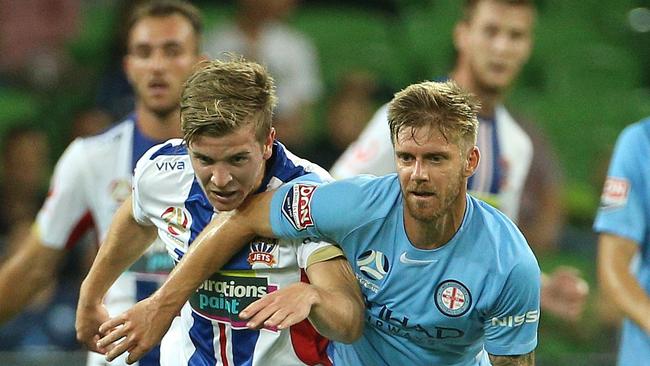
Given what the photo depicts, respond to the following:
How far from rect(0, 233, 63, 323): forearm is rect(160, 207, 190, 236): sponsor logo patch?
1.33 m

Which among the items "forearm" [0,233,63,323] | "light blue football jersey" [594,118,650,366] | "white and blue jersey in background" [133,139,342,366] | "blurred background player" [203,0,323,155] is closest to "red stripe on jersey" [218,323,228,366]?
"white and blue jersey in background" [133,139,342,366]

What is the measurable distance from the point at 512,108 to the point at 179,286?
14.8ft

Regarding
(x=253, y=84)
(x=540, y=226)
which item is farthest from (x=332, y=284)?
(x=540, y=226)

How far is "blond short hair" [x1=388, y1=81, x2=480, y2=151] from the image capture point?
3.40m

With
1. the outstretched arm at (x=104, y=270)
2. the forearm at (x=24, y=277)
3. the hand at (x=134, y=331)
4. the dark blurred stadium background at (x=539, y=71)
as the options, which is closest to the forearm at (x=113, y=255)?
the outstretched arm at (x=104, y=270)

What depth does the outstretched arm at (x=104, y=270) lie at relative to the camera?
156 inches

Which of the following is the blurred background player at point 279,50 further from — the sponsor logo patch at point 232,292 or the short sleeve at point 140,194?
the sponsor logo patch at point 232,292

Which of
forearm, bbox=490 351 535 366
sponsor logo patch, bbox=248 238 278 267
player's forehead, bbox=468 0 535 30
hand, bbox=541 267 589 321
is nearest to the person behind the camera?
forearm, bbox=490 351 535 366

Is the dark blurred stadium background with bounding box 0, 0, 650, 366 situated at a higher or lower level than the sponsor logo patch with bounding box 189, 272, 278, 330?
lower

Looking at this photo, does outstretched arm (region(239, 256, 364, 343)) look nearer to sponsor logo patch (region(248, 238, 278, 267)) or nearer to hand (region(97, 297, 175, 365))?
sponsor logo patch (region(248, 238, 278, 267))

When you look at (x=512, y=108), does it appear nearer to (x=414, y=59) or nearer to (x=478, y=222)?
(x=414, y=59)

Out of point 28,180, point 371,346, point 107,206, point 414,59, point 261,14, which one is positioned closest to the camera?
point 371,346

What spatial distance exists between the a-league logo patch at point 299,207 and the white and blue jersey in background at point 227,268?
0.10 m

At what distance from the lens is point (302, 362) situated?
3.77 m
